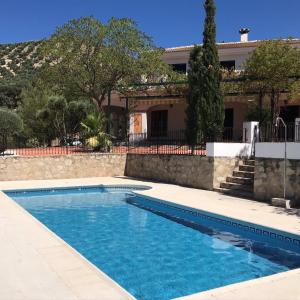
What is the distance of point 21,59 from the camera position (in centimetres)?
9944

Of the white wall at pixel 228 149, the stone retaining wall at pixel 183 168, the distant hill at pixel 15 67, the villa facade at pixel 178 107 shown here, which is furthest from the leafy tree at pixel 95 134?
the distant hill at pixel 15 67

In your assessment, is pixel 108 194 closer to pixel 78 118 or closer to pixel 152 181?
pixel 152 181

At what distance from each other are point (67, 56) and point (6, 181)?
38.3ft

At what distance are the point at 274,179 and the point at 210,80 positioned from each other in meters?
8.75

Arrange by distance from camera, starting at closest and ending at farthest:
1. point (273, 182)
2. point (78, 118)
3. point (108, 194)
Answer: point (273, 182)
point (108, 194)
point (78, 118)

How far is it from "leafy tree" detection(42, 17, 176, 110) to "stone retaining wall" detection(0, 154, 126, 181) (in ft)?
25.3

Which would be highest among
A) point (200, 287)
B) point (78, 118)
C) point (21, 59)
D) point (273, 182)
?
point (21, 59)

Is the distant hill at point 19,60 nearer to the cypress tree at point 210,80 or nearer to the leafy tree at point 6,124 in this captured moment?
the leafy tree at point 6,124

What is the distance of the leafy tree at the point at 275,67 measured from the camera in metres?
23.5

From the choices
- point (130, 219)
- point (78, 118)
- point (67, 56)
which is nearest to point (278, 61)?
point (130, 219)

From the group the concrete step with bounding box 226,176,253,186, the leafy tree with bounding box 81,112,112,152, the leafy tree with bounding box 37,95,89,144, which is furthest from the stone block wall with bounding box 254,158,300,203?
the leafy tree with bounding box 37,95,89,144

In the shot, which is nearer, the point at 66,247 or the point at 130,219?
the point at 66,247

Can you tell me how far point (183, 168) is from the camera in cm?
2220

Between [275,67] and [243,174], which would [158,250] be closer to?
[243,174]
